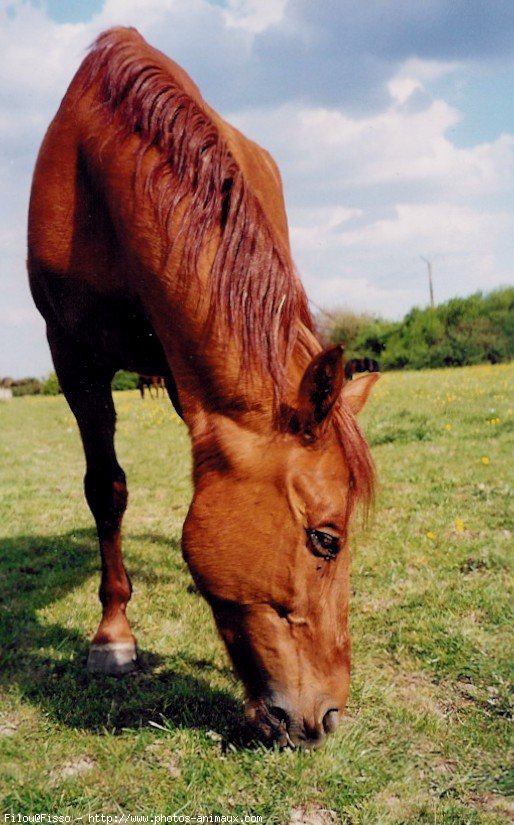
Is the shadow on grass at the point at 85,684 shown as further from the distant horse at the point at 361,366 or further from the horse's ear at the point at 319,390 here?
the distant horse at the point at 361,366

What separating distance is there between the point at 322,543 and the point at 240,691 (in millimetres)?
1076

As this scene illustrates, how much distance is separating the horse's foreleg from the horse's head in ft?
3.81

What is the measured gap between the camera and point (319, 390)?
209 cm

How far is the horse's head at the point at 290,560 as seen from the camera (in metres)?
2.13

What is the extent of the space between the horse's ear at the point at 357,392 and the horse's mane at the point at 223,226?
9.8 inches

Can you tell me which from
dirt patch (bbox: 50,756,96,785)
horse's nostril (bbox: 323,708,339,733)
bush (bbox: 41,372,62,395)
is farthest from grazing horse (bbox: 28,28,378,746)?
bush (bbox: 41,372,62,395)

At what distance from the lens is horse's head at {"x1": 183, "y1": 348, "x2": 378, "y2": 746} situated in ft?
6.98

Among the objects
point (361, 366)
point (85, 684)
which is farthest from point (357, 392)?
point (85, 684)

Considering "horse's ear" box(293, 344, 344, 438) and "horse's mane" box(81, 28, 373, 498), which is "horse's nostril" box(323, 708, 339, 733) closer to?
"horse's mane" box(81, 28, 373, 498)

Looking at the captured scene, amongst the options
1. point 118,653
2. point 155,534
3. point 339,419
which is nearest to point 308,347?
point 339,419

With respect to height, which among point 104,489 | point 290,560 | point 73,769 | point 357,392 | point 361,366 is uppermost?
point 361,366

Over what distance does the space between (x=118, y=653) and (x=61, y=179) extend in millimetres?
2244

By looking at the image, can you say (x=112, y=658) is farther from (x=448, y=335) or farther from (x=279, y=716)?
(x=448, y=335)

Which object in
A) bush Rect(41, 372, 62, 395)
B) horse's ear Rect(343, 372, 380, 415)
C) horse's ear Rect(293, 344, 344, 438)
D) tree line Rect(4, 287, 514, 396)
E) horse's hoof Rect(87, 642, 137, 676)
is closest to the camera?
horse's ear Rect(293, 344, 344, 438)
